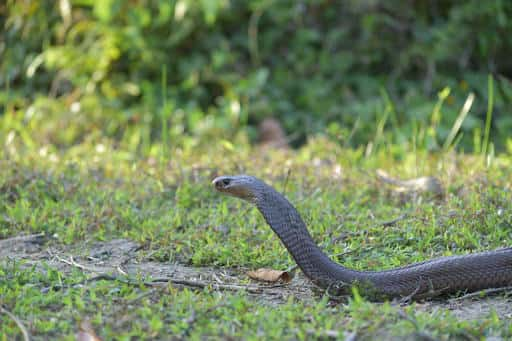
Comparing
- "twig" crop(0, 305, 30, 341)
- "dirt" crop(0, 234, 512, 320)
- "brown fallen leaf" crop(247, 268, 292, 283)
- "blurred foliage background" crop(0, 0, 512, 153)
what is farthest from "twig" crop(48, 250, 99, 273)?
"blurred foliage background" crop(0, 0, 512, 153)

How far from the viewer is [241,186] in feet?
12.3

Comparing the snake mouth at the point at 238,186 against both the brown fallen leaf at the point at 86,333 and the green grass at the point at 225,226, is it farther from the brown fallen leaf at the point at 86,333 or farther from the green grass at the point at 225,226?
the brown fallen leaf at the point at 86,333

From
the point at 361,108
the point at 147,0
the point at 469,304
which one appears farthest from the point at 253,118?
the point at 469,304

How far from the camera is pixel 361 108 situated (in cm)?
741

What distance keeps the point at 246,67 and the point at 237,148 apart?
→ 169 centimetres

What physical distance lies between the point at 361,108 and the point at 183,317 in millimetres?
4748

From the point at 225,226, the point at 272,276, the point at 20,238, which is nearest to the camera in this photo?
the point at 272,276

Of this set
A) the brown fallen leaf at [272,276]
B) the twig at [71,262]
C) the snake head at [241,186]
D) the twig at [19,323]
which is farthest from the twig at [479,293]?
the twig at [19,323]

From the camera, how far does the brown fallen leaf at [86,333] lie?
2834 mm

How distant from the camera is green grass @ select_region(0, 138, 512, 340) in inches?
116

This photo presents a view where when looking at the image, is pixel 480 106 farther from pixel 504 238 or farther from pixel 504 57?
pixel 504 238

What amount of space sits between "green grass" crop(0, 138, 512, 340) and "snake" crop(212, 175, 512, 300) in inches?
5.7

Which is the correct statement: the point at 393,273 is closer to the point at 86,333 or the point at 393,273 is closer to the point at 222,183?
the point at 222,183

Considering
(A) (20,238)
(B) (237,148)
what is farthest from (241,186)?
(B) (237,148)
